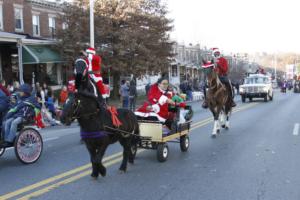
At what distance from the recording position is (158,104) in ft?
31.8

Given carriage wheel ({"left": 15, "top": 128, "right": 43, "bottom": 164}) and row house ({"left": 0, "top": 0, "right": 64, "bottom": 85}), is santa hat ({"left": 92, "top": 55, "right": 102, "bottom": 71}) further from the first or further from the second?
row house ({"left": 0, "top": 0, "right": 64, "bottom": 85})

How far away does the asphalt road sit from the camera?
22.4ft

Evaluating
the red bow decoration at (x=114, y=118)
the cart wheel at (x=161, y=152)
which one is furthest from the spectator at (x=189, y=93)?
the red bow decoration at (x=114, y=118)

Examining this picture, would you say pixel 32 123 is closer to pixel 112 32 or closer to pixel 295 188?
pixel 295 188

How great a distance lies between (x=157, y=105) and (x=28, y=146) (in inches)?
116

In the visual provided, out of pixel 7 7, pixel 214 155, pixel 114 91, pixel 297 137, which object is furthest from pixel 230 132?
pixel 7 7

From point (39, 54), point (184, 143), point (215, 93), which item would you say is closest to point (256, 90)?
point (39, 54)

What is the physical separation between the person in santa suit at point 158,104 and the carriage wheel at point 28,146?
2.34 meters

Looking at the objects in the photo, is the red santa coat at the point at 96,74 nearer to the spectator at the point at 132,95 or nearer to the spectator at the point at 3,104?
the spectator at the point at 3,104

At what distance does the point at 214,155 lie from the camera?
1002 centimetres

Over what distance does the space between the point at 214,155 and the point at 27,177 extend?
4.17 m

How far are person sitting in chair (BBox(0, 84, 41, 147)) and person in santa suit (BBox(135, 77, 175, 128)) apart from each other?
2368mm

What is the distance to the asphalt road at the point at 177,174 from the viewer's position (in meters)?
6.82

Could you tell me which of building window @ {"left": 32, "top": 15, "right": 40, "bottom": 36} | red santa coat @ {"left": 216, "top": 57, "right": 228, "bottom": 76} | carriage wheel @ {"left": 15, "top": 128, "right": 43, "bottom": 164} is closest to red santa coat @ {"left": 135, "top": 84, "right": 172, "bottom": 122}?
carriage wheel @ {"left": 15, "top": 128, "right": 43, "bottom": 164}
